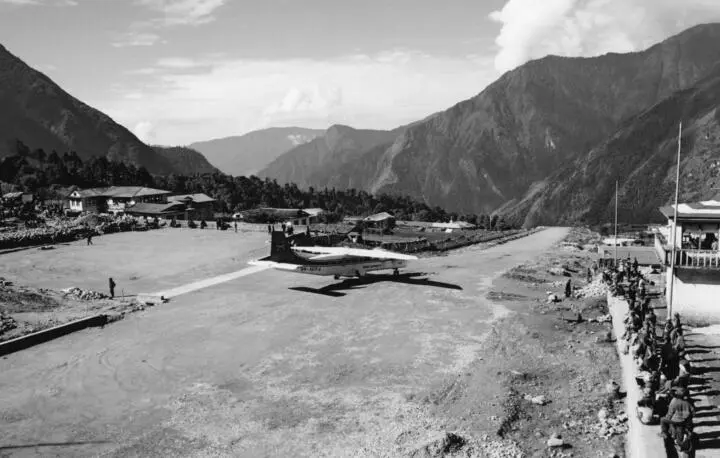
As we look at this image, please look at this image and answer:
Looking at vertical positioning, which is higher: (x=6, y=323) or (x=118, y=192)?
(x=118, y=192)

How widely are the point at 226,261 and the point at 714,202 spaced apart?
1696 inches

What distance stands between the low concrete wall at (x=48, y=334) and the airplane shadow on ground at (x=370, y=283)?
14.8m

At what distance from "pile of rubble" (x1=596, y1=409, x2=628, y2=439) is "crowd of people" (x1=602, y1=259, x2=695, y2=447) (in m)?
1.36

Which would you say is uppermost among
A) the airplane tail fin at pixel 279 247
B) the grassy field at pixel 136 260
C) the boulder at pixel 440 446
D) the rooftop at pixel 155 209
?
the rooftop at pixel 155 209

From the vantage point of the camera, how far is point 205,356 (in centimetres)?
2775

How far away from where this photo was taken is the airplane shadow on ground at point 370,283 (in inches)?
1655

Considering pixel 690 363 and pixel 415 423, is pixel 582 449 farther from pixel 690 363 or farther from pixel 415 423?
pixel 690 363

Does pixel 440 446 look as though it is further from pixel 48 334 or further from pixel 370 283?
pixel 370 283

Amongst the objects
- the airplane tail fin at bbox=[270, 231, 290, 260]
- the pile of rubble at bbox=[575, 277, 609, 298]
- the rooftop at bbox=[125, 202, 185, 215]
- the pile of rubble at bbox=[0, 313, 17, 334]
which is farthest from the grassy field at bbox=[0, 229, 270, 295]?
the pile of rubble at bbox=[575, 277, 609, 298]

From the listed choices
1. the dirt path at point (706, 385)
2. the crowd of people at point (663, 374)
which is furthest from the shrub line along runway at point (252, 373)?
the dirt path at point (706, 385)

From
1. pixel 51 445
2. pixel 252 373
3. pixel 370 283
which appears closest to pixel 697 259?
pixel 252 373

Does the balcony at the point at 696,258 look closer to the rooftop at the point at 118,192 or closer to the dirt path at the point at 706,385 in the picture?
the dirt path at the point at 706,385

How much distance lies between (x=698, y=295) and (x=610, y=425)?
1365 centimetres

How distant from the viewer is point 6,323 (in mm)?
32125
